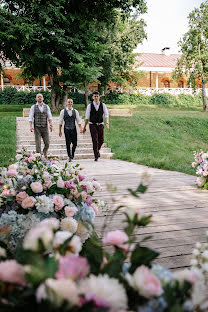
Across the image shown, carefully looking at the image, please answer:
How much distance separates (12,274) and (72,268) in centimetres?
14

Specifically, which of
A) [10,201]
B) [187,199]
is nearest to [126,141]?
[187,199]

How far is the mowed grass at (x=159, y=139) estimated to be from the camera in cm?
869

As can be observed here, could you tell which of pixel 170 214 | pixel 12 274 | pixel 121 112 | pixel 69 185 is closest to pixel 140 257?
pixel 12 274

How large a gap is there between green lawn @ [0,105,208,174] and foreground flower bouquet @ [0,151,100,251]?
15.2ft

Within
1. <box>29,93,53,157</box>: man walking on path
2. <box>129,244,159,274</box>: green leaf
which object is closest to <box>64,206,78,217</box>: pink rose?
<box>129,244,159,274</box>: green leaf

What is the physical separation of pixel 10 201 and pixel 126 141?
9.70 metres

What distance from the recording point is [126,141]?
11984 millimetres

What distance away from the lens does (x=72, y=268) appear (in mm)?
703

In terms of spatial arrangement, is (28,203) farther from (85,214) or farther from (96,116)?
(96,116)

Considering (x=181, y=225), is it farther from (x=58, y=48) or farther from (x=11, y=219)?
(x=58, y=48)

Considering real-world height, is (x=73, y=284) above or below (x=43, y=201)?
above

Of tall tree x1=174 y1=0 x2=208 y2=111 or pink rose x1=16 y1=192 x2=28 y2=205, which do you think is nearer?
pink rose x1=16 y1=192 x2=28 y2=205

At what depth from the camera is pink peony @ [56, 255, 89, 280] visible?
0.69 m

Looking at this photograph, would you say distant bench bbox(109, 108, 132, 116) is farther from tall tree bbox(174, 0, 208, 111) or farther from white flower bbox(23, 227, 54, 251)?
→ white flower bbox(23, 227, 54, 251)
